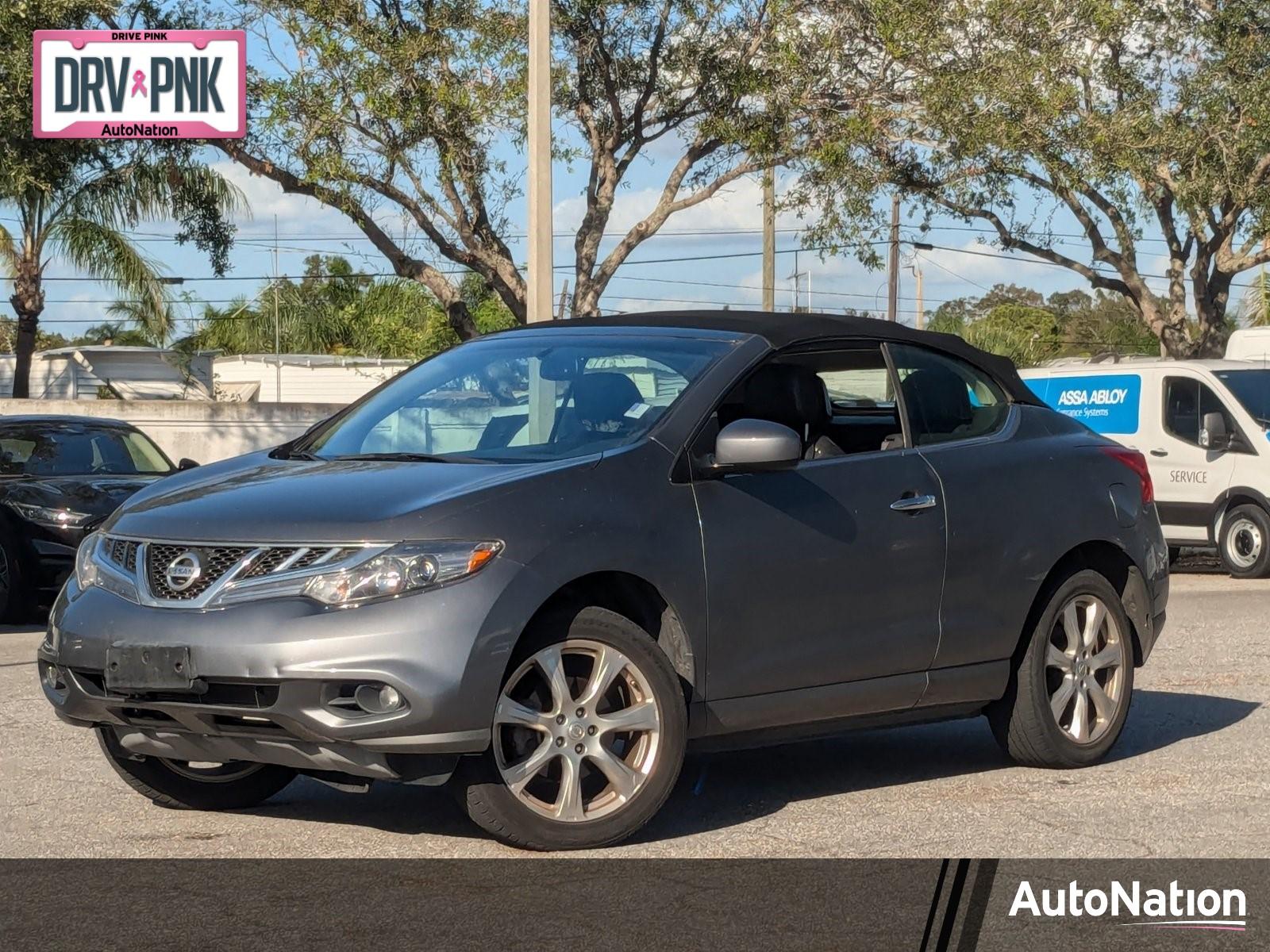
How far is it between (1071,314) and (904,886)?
296 feet

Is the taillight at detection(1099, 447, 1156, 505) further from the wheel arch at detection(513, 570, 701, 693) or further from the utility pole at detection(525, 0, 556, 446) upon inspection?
the utility pole at detection(525, 0, 556, 446)

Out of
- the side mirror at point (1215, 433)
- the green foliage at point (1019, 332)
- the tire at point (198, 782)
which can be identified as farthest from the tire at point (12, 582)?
the green foliage at point (1019, 332)

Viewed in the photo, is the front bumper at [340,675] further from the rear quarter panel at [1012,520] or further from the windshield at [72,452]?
the windshield at [72,452]

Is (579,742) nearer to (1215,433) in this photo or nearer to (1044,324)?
(1215,433)

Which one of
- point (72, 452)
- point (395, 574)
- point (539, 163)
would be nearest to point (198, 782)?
point (395, 574)

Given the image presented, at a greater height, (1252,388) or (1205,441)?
(1252,388)

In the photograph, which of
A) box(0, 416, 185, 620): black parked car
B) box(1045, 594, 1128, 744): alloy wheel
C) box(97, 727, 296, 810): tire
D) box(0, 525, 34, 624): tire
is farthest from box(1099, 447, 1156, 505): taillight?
box(0, 525, 34, 624): tire

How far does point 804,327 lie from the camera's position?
265 inches

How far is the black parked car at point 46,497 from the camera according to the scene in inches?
511

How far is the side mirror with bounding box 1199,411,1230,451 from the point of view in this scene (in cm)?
1734

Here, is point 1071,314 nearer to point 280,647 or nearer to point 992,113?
point 992,113

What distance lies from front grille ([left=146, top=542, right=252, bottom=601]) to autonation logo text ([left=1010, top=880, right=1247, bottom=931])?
7.93ft

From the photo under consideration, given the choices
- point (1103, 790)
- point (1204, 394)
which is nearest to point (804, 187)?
point (1204, 394)

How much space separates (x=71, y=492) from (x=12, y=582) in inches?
29.4
